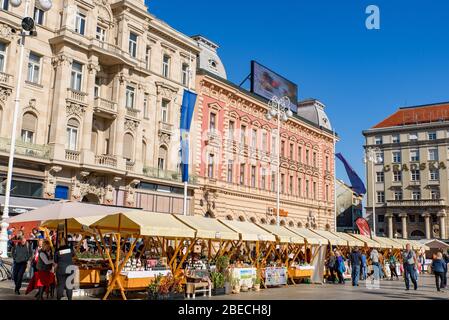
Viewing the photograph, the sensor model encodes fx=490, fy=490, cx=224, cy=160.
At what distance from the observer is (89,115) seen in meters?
31.1

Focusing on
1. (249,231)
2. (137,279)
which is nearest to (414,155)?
(249,231)

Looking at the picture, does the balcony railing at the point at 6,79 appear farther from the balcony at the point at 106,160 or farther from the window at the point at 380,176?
the window at the point at 380,176

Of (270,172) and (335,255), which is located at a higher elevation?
(270,172)

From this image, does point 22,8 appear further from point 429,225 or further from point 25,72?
point 429,225

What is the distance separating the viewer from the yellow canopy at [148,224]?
15.0 m

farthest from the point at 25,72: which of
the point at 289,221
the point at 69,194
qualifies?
the point at 289,221

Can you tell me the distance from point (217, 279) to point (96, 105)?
18.0m

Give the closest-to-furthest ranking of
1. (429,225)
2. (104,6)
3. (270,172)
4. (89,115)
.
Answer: (89,115) < (104,6) < (270,172) < (429,225)

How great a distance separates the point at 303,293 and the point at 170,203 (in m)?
19.7

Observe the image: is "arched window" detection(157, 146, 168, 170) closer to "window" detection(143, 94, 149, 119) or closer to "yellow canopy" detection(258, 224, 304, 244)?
"window" detection(143, 94, 149, 119)

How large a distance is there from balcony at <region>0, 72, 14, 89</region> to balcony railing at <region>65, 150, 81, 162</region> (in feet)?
16.0

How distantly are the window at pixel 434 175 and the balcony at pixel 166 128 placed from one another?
58793 mm

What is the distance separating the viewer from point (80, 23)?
31438mm

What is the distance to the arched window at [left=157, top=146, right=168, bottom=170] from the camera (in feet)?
123
